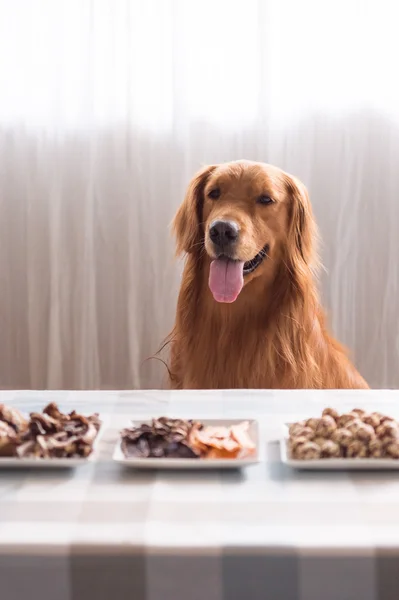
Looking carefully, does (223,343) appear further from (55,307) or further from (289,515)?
(289,515)

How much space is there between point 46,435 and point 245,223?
90 centimetres

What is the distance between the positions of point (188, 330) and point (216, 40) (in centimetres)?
101

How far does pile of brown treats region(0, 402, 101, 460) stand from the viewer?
91cm

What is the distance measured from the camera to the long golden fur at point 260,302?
1796 millimetres

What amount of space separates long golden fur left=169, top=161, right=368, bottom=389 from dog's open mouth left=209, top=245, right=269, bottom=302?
3cm

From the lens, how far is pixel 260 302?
1.85m

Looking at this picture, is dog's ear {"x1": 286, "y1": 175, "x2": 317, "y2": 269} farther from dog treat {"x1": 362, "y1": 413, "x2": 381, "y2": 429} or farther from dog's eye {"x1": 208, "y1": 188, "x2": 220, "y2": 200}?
dog treat {"x1": 362, "y1": 413, "x2": 381, "y2": 429}

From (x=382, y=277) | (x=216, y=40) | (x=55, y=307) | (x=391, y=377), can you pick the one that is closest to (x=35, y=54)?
(x=216, y=40)

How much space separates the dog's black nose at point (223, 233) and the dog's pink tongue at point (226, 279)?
0.06 m

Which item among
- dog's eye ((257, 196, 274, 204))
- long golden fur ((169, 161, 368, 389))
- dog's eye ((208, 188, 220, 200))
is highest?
dog's eye ((208, 188, 220, 200))

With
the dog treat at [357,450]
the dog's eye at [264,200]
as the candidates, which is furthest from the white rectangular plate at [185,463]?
the dog's eye at [264,200]

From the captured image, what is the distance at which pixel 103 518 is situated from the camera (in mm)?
767

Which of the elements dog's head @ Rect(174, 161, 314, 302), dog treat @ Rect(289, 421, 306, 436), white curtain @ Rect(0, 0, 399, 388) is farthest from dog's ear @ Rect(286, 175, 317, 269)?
dog treat @ Rect(289, 421, 306, 436)

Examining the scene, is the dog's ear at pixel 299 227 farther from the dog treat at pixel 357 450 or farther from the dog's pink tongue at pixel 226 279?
the dog treat at pixel 357 450
